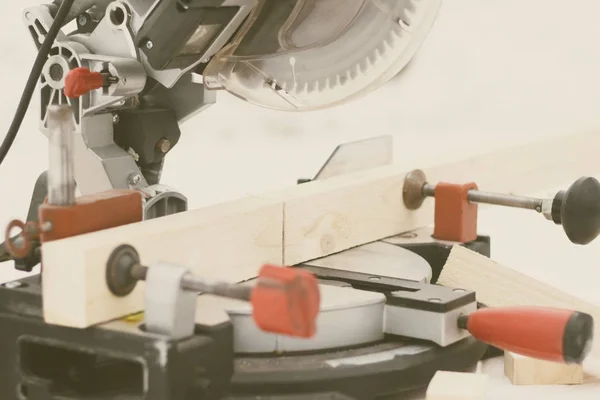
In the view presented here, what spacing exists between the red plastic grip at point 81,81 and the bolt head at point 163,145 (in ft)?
0.58

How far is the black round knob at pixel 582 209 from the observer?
141 cm

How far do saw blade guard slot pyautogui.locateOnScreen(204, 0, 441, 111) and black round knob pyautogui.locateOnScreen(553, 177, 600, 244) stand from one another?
11.6 inches

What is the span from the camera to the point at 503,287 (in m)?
1.43

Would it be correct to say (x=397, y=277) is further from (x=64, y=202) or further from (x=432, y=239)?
(x=64, y=202)

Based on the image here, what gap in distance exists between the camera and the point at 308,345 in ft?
3.77

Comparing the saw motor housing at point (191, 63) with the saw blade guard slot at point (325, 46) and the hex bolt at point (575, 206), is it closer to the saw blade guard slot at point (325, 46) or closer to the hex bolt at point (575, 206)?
the saw blade guard slot at point (325, 46)

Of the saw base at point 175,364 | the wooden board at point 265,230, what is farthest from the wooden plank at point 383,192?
the saw base at point 175,364

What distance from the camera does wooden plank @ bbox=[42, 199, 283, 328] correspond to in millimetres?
1062

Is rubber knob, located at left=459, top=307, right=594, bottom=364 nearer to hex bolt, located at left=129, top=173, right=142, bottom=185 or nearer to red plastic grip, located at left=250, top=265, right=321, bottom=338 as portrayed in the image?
red plastic grip, located at left=250, top=265, right=321, bottom=338

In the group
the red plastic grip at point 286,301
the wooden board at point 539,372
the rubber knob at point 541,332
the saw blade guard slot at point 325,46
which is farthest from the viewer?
the saw blade guard slot at point 325,46

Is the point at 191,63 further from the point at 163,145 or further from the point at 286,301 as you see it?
the point at 286,301

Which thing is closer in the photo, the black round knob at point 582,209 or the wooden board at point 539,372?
the wooden board at point 539,372

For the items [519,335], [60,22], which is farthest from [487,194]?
[60,22]

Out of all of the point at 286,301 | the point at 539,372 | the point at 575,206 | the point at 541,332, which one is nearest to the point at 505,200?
the point at 575,206
